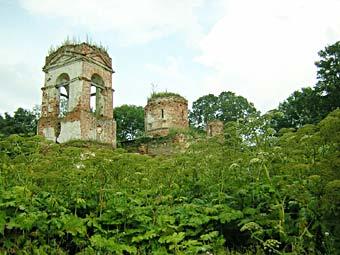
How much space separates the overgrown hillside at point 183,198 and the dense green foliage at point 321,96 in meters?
27.2

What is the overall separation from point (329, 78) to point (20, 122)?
31.1 metres

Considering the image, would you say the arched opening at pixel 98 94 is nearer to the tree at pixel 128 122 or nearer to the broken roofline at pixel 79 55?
the broken roofline at pixel 79 55

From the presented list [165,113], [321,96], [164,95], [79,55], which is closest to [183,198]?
[79,55]

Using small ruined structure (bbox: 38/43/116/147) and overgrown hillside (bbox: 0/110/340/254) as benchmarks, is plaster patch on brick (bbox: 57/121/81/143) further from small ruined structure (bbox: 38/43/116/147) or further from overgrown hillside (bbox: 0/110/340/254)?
overgrown hillside (bbox: 0/110/340/254)

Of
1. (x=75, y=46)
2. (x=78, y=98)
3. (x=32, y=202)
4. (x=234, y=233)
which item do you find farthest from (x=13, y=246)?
(x=75, y=46)

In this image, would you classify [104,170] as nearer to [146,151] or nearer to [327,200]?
[327,200]

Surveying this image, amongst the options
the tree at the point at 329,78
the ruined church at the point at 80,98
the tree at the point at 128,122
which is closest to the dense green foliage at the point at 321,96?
the tree at the point at 329,78

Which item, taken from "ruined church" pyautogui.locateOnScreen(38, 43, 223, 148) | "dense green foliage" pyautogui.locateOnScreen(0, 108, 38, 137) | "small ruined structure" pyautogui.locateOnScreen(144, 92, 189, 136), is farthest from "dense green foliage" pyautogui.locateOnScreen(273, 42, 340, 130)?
"dense green foliage" pyautogui.locateOnScreen(0, 108, 38, 137)

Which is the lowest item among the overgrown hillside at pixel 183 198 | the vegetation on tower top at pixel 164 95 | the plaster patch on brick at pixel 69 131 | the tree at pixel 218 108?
the overgrown hillside at pixel 183 198

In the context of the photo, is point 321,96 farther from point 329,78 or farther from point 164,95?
point 164,95

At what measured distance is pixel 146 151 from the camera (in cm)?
2719

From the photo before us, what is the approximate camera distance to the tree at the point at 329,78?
3222cm

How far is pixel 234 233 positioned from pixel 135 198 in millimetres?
1491

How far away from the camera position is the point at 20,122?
45.1 meters
